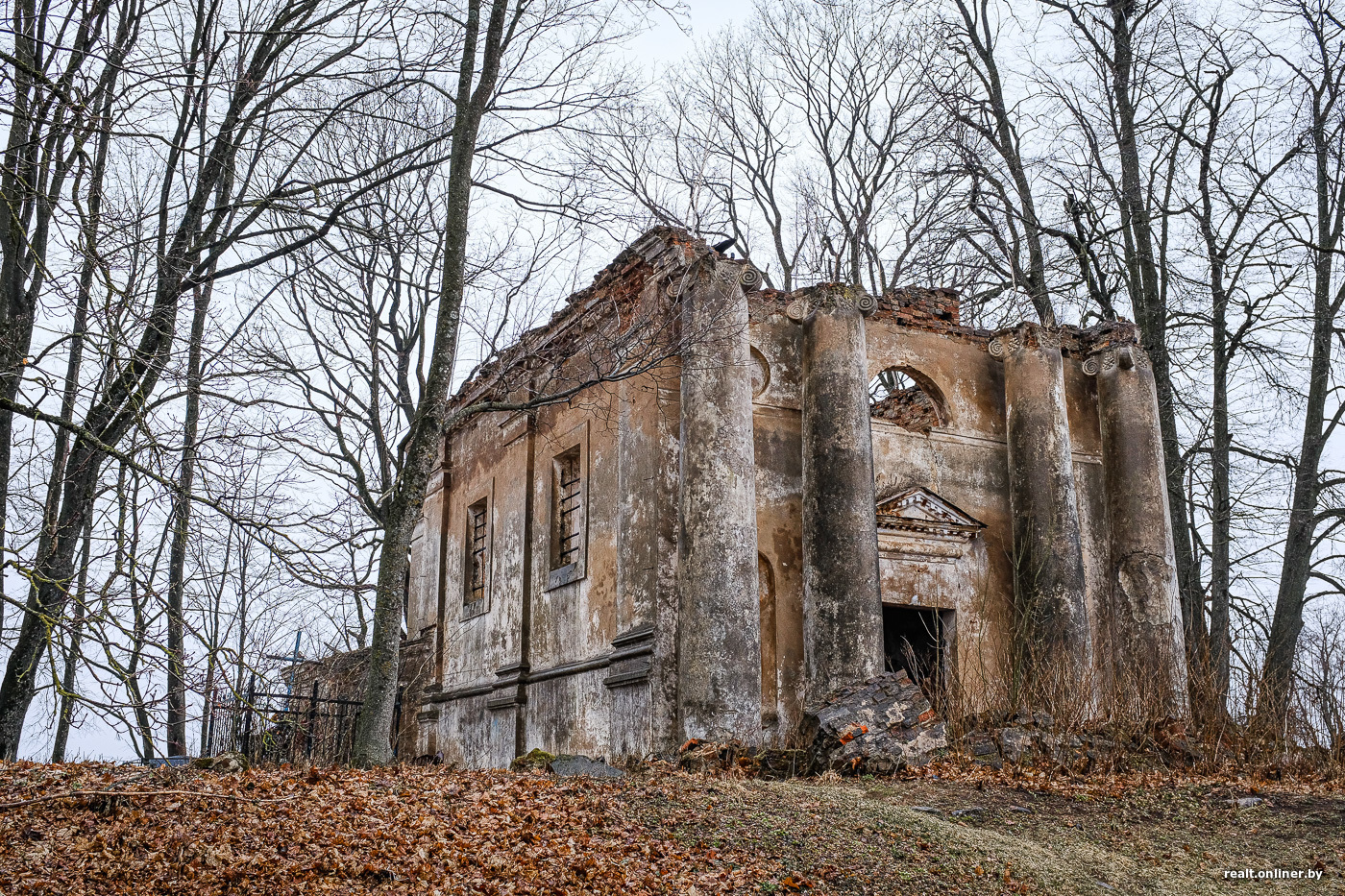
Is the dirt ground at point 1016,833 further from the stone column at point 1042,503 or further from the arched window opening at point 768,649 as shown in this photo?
the stone column at point 1042,503

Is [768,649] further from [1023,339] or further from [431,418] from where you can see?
[1023,339]

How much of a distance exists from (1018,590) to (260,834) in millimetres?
10559

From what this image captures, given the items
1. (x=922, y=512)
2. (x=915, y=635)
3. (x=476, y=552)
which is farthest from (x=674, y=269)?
(x=476, y=552)

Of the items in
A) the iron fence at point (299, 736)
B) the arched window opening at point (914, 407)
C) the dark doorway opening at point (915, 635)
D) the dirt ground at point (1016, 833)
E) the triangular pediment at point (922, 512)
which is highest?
the arched window opening at point (914, 407)

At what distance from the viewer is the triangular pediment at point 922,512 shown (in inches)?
562

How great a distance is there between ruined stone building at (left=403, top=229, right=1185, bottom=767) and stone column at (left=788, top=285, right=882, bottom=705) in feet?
0.09

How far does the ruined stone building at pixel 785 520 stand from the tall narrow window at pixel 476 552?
147mm

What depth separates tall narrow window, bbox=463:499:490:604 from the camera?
17.8m

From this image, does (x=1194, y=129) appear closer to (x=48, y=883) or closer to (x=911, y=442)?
(x=911, y=442)

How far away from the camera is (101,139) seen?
9.13 meters

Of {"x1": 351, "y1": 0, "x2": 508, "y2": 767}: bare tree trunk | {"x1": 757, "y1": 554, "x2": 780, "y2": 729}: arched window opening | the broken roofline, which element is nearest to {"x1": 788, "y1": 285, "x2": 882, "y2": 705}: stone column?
{"x1": 757, "y1": 554, "x2": 780, "y2": 729}: arched window opening

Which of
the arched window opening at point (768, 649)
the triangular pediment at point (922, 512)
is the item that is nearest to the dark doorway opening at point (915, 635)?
the triangular pediment at point (922, 512)

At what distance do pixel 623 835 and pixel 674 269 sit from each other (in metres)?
7.83

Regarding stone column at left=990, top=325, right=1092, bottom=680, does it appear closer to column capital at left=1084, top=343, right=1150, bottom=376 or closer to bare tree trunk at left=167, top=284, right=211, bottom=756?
column capital at left=1084, top=343, right=1150, bottom=376
